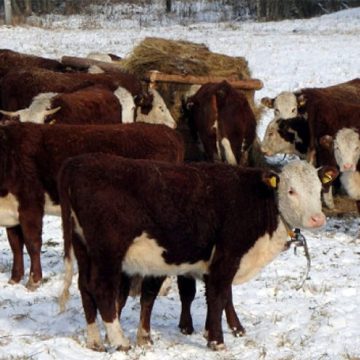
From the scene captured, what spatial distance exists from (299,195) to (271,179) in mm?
236

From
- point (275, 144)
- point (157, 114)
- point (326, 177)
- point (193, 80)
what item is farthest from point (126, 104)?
point (326, 177)

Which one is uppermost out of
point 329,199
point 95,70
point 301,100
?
point 95,70

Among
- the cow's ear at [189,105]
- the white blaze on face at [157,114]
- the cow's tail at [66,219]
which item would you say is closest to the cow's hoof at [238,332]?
the cow's tail at [66,219]

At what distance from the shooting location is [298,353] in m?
6.18

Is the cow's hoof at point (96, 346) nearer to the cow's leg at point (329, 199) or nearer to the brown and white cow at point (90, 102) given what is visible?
the brown and white cow at point (90, 102)

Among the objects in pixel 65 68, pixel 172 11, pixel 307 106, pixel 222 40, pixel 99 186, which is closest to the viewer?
pixel 99 186

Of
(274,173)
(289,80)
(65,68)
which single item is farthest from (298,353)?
(289,80)

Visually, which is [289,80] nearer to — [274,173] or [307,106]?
[307,106]

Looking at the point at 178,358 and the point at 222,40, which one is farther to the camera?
the point at 222,40

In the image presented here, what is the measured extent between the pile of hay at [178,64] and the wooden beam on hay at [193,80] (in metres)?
0.13

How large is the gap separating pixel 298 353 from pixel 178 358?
2.79ft

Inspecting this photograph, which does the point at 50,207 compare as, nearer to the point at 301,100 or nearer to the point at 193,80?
the point at 301,100

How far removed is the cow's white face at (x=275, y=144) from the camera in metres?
12.9

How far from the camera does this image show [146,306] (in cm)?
642
